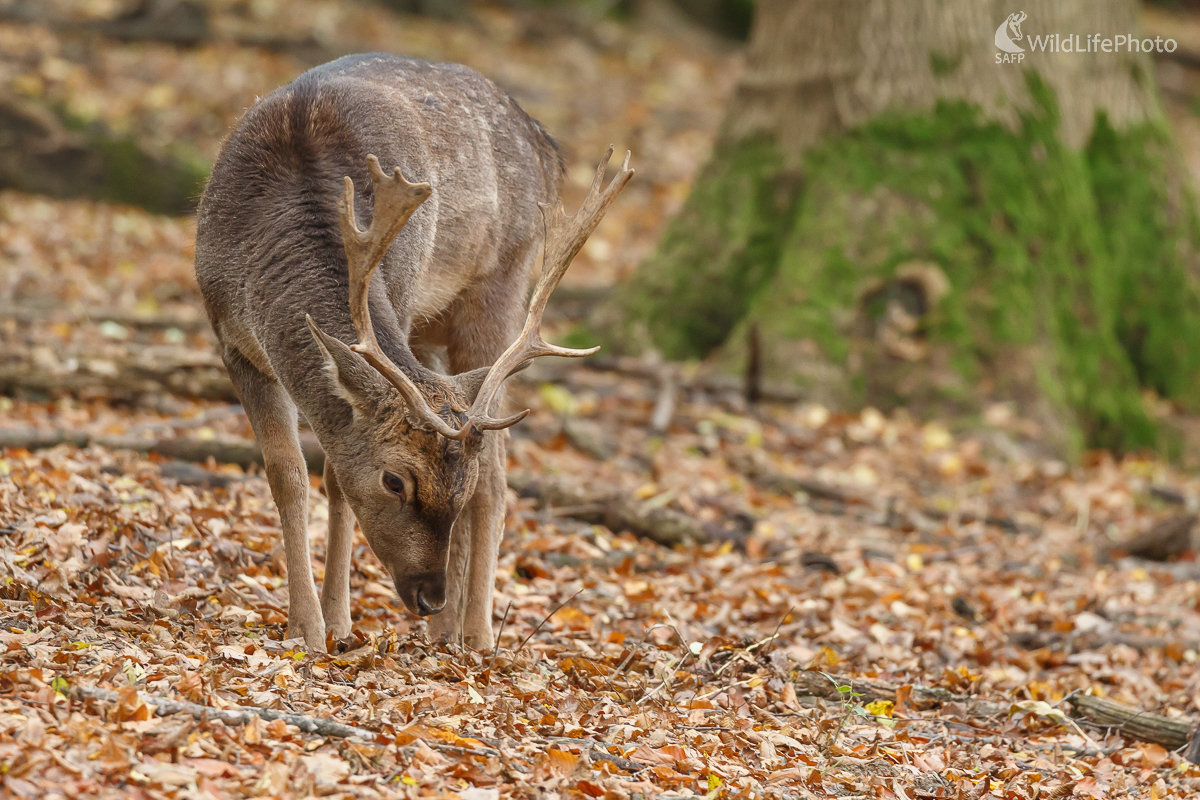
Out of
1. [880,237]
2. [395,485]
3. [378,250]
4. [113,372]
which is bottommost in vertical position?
[113,372]

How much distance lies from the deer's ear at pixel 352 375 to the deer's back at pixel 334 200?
0.59ft

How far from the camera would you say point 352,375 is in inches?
193

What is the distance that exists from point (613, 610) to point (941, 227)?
588 centimetres

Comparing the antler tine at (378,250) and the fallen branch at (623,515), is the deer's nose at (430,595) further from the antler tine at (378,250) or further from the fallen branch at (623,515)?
the fallen branch at (623,515)

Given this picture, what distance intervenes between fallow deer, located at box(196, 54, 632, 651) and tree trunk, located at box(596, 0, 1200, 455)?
4.77 metres

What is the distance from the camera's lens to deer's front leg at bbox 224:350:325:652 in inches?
209

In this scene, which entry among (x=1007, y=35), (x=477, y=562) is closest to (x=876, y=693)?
(x=477, y=562)

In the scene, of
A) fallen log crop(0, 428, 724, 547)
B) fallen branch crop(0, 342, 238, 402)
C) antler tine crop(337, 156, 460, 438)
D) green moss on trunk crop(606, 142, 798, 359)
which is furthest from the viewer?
green moss on trunk crop(606, 142, 798, 359)

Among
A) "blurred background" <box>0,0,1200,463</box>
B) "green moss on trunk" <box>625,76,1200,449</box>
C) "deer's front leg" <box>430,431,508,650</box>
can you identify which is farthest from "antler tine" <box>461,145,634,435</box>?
"green moss on trunk" <box>625,76,1200,449</box>

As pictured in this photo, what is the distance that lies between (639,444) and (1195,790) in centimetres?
503

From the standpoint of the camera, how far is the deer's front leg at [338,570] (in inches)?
220

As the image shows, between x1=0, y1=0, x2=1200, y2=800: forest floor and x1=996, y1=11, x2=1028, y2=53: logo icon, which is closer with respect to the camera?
x1=0, y1=0, x2=1200, y2=800: forest floor

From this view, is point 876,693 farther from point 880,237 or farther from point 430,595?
point 880,237

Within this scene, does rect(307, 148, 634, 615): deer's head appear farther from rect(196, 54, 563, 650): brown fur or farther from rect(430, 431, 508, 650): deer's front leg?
rect(430, 431, 508, 650): deer's front leg
